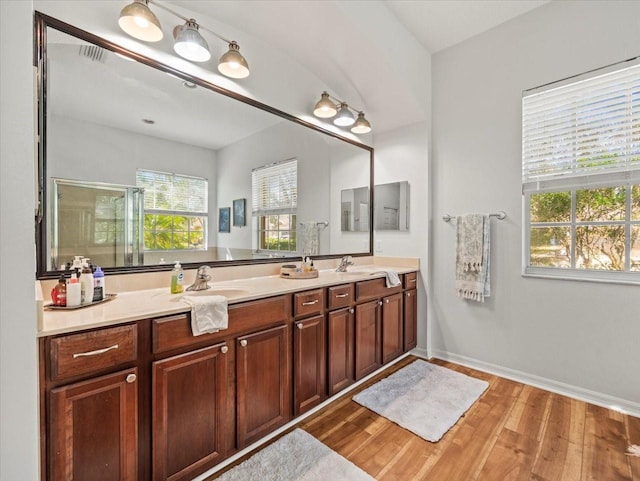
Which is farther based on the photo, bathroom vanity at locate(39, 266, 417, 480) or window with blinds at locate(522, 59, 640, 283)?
window with blinds at locate(522, 59, 640, 283)

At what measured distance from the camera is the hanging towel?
2664mm

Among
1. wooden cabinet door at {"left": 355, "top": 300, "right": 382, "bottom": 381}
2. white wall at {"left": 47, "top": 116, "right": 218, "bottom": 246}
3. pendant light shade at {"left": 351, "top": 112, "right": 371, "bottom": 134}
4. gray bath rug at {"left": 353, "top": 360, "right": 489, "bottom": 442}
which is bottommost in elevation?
gray bath rug at {"left": 353, "top": 360, "right": 489, "bottom": 442}

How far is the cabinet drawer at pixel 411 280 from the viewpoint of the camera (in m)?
2.91

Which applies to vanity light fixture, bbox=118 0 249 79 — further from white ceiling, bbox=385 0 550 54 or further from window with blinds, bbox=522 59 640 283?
window with blinds, bbox=522 59 640 283

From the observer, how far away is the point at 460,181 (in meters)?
2.88

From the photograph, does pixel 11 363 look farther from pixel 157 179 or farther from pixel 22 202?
pixel 157 179

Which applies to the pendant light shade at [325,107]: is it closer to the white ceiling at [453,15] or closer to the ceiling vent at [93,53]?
the white ceiling at [453,15]

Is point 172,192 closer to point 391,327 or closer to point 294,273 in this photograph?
point 294,273

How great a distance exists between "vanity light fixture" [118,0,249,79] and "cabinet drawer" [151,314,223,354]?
1.48m

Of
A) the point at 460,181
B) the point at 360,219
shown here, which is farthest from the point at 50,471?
the point at 460,181

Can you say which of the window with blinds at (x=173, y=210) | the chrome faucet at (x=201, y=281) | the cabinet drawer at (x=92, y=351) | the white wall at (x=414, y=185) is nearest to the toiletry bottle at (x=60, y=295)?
the cabinet drawer at (x=92, y=351)

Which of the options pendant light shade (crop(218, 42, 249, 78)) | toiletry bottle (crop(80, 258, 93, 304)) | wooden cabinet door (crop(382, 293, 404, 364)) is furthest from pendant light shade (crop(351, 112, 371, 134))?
toiletry bottle (crop(80, 258, 93, 304))

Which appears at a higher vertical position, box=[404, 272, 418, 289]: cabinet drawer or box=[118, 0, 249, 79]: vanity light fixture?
box=[118, 0, 249, 79]: vanity light fixture

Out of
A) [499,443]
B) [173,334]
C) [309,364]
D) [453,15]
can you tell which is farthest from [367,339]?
[453,15]
